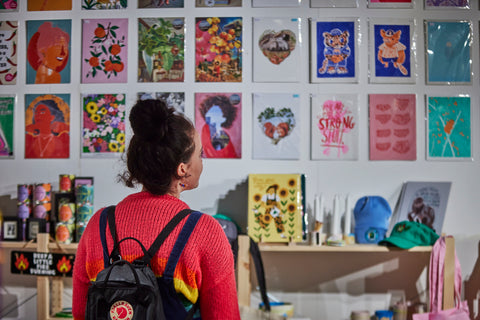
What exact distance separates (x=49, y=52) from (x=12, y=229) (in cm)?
99

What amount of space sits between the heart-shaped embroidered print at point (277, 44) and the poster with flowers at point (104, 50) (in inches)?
30.0

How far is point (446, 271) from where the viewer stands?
257cm

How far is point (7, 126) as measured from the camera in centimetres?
296

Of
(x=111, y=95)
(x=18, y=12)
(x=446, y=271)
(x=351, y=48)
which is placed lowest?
(x=446, y=271)

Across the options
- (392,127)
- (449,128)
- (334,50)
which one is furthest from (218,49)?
(449,128)

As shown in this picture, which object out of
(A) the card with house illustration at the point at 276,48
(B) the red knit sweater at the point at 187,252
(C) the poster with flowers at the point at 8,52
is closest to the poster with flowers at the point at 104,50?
(C) the poster with flowers at the point at 8,52

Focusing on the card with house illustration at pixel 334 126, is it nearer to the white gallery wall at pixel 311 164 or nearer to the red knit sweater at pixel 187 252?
the white gallery wall at pixel 311 164

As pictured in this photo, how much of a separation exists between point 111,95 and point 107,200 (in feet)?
1.90

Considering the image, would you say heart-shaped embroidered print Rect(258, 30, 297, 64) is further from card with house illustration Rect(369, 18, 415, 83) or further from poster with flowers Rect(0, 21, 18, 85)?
poster with flowers Rect(0, 21, 18, 85)

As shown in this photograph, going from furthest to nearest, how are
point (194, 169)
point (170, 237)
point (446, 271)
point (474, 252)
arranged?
point (474, 252) → point (446, 271) → point (194, 169) → point (170, 237)

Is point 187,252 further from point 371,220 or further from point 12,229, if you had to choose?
point 12,229

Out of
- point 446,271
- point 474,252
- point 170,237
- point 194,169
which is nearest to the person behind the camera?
point 170,237

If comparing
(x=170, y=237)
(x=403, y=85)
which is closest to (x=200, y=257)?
(x=170, y=237)

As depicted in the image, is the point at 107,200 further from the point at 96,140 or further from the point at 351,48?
the point at 351,48
